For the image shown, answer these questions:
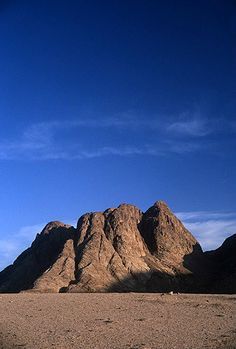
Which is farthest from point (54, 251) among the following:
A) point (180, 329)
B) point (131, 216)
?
point (180, 329)

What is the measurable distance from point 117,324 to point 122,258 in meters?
45.4

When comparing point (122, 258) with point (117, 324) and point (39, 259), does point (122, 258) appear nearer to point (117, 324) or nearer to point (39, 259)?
point (39, 259)

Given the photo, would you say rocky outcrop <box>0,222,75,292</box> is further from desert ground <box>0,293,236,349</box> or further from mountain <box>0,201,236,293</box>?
desert ground <box>0,293,236,349</box>

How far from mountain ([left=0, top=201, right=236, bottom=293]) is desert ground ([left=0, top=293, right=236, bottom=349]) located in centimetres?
2294

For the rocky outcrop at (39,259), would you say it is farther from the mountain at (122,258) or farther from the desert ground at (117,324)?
the desert ground at (117,324)

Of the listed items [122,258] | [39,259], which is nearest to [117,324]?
[122,258]

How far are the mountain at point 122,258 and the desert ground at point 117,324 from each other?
903 inches

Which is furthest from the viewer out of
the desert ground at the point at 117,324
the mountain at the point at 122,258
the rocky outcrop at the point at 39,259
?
the rocky outcrop at the point at 39,259

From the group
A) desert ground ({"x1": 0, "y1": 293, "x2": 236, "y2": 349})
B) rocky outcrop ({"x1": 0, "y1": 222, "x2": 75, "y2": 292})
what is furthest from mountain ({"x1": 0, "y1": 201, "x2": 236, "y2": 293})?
desert ground ({"x1": 0, "y1": 293, "x2": 236, "y2": 349})

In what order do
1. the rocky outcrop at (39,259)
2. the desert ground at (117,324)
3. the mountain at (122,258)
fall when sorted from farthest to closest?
the rocky outcrop at (39,259)
the mountain at (122,258)
the desert ground at (117,324)

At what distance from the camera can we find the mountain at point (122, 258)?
6950 cm

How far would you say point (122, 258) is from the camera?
247ft

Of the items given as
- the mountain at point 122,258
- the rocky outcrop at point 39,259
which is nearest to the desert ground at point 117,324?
the mountain at point 122,258

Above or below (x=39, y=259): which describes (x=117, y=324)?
below
